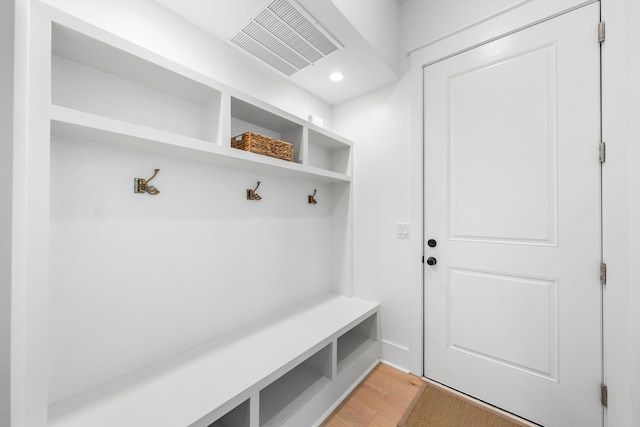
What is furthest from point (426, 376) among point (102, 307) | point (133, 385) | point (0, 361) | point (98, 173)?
point (98, 173)

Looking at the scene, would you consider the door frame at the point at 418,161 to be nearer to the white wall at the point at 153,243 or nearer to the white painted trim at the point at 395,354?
the white painted trim at the point at 395,354

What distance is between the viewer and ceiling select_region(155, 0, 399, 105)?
4.47 feet

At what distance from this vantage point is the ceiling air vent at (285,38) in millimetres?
1392

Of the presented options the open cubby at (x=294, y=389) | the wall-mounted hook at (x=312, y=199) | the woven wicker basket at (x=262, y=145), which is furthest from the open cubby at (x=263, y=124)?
the open cubby at (x=294, y=389)

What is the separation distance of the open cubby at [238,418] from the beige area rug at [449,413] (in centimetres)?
90

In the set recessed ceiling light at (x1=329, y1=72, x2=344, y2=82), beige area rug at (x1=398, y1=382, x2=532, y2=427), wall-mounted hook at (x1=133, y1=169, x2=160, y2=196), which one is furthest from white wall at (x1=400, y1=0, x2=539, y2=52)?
beige area rug at (x1=398, y1=382, x2=532, y2=427)

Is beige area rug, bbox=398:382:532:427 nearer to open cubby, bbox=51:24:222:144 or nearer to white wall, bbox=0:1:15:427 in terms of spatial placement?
white wall, bbox=0:1:15:427

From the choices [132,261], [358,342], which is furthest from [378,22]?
[358,342]

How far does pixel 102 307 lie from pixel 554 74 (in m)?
2.63

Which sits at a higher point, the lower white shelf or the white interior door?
the white interior door

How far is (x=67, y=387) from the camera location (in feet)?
3.51

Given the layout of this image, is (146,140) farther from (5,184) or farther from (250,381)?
(250,381)

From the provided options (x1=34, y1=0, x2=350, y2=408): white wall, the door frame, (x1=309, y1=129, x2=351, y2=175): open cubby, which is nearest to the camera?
(x1=34, y1=0, x2=350, y2=408): white wall

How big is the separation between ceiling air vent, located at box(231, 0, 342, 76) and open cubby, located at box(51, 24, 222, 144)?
0.49m
